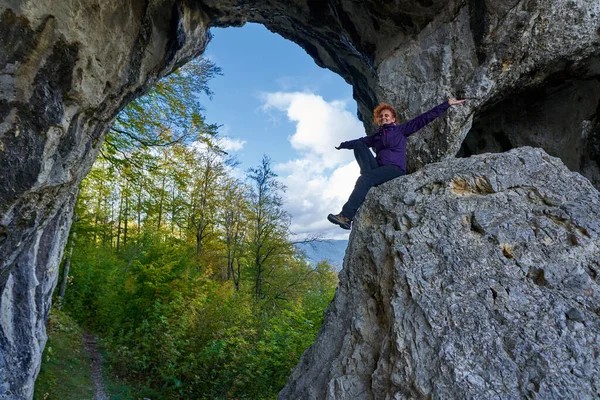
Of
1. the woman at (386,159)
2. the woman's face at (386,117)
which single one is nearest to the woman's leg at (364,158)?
the woman at (386,159)

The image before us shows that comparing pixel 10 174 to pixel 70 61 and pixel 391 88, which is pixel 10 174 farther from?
pixel 391 88

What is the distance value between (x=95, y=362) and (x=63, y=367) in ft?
5.44

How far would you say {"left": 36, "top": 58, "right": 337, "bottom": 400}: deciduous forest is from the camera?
26.8 feet

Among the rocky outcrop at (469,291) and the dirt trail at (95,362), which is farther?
the dirt trail at (95,362)

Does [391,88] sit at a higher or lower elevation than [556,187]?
higher

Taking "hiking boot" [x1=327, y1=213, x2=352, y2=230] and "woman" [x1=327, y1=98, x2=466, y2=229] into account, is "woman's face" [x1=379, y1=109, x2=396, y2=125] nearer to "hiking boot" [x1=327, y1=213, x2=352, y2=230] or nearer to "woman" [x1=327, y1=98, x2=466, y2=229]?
"woman" [x1=327, y1=98, x2=466, y2=229]

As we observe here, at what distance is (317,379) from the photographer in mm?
3027

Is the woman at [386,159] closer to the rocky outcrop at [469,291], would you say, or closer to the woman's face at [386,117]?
the woman's face at [386,117]

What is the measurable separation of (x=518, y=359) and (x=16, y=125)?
5520 millimetres

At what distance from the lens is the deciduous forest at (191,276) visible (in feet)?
26.8

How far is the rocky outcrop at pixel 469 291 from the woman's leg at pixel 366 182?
0.79 metres

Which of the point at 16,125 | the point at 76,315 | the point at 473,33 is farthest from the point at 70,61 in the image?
the point at 76,315

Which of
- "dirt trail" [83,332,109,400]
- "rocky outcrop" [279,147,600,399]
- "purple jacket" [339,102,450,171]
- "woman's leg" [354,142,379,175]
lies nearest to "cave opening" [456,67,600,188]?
"purple jacket" [339,102,450,171]

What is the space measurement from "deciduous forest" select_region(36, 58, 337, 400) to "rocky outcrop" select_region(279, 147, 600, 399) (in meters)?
5.09
